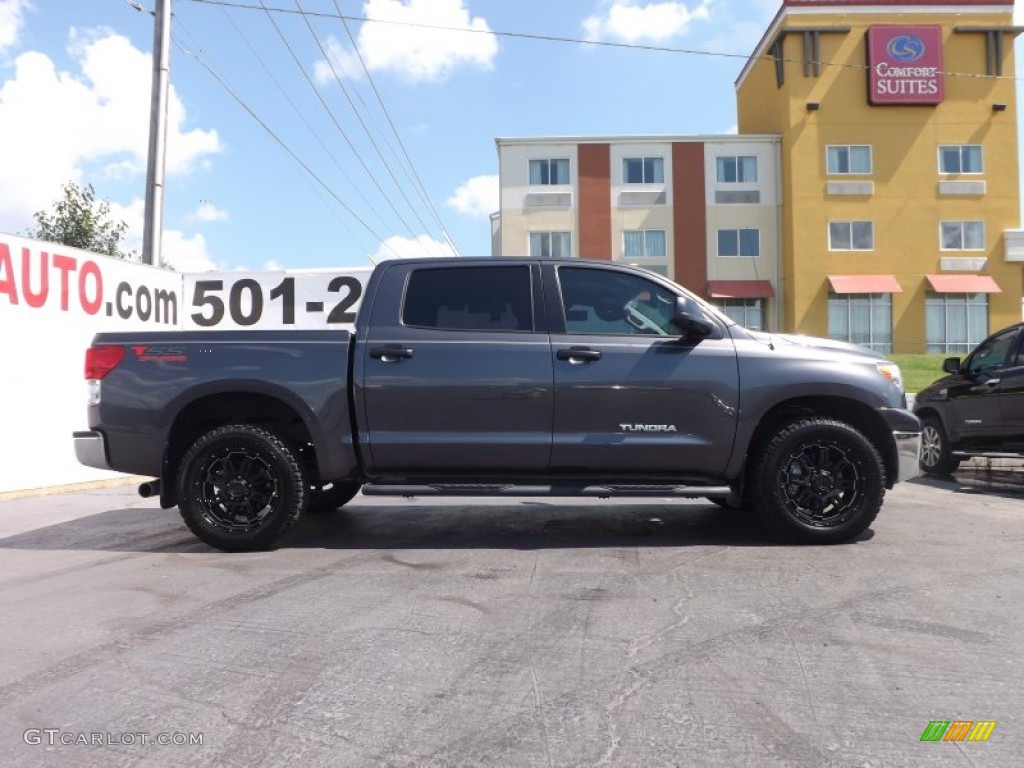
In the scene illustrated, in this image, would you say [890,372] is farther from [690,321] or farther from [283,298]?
[283,298]

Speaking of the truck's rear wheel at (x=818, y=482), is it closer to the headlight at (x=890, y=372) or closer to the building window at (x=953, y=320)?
the headlight at (x=890, y=372)

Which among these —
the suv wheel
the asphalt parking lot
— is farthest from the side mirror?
the suv wheel

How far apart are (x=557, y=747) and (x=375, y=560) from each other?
283 centimetres

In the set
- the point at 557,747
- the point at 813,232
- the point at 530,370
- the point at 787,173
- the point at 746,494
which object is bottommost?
the point at 557,747

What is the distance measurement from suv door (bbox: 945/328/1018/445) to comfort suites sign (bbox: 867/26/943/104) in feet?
106

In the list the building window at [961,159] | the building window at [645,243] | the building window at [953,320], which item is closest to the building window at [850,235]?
the building window at [953,320]

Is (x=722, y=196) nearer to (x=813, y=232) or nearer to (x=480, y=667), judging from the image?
(x=813, y=232)

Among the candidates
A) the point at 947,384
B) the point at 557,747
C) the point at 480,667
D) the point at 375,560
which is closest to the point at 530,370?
the point at 375,560

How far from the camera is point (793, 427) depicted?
17.3ft

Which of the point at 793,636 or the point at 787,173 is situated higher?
the point at 787,173

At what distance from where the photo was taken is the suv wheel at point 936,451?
30.9 ft

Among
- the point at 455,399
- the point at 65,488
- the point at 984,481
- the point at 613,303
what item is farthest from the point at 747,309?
the point at 455,399

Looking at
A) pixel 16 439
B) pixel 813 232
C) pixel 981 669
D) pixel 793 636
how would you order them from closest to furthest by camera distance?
pixel 981 669 < pixel 793 636 < pixel 16 439 < pixel 813 232

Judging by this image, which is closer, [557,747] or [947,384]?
[557,747]
